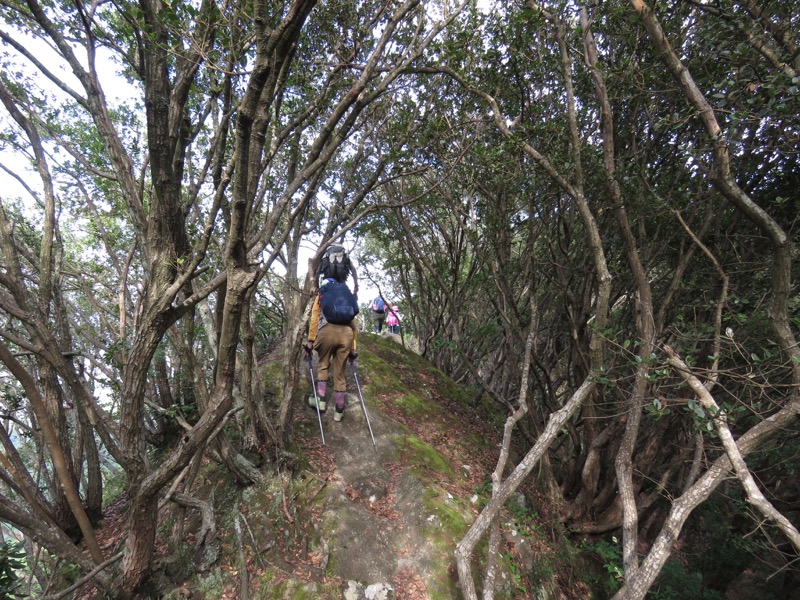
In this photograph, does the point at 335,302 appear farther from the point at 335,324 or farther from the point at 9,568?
the point at 9,568

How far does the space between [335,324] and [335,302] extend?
1.38 ft

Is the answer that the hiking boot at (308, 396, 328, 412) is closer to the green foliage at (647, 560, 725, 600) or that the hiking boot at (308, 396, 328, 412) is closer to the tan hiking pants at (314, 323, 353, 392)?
the tan hiking pants at (314, 323, 353, 392)

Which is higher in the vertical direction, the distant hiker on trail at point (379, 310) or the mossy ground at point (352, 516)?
the distant hiker on trail at point (379, 310)

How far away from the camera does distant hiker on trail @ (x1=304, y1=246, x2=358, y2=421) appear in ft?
20.2

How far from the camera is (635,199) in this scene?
5.31 m

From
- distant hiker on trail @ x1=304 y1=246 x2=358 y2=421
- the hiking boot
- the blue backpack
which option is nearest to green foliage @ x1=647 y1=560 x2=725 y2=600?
distant hiker on trail @ x1=304 y1=246 x2=358 y2=421

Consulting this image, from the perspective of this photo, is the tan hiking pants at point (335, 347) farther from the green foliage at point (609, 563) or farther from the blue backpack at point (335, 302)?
the green foliage at point (609, 563)

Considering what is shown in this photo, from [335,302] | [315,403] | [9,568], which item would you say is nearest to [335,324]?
[335,302]

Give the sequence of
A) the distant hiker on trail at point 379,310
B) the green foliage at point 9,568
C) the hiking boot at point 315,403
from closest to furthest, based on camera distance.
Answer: the green foliage at point 9,568
the hiking boot at point 315,403
the distant hiker on trail at point 379,310

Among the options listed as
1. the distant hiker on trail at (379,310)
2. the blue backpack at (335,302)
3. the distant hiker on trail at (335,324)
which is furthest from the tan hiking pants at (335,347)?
the distant hiker on trail at (379,310)

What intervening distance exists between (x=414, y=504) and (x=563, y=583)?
2597 millimetres

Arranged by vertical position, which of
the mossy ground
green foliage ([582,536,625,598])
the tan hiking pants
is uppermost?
the tan hiking pants

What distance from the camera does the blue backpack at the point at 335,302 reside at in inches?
242

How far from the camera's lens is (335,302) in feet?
20.2
